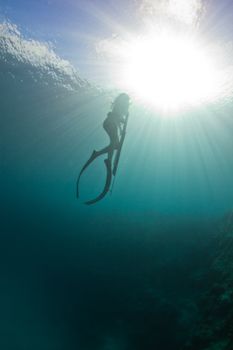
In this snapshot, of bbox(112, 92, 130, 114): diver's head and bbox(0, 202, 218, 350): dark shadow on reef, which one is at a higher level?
bbox(112, 92, 130, 114): diver's head

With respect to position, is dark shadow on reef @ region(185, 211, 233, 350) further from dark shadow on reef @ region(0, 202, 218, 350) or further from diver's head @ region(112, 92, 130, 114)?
diver's head @ region(112, 92, 130, 114)

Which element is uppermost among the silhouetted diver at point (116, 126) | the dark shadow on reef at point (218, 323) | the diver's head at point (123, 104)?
the diver's head at point (123, 104)

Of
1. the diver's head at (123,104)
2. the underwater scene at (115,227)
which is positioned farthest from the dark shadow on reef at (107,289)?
the diver's head at (123,104)

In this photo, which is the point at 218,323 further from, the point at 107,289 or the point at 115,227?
the point at 115,227

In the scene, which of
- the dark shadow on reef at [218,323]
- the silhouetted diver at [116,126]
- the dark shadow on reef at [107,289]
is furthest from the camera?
the dark shadow on reef at [107,289]

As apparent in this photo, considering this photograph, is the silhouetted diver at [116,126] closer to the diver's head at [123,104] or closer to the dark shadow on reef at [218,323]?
Result: the diver's head at [123,104]

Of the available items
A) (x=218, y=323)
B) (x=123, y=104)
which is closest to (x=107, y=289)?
(x=218, y=323)

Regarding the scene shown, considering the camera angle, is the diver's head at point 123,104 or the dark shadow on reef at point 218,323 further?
the dark shadow on reef at point 218,323

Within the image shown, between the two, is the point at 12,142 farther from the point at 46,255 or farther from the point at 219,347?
the point at 219,347

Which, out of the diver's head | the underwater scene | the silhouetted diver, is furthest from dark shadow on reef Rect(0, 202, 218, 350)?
the diver's head

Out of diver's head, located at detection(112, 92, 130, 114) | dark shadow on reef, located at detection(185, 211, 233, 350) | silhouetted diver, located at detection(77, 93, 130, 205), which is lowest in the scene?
Answer: dark shadow on reef, located at detection(185, 211, 233, 350)

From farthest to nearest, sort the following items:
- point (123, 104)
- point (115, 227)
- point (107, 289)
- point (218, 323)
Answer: point (115, 227), point (107, 289), point (218, 323), point (123, 104)

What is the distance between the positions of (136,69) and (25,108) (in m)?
22.1

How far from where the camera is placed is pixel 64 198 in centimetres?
8512
